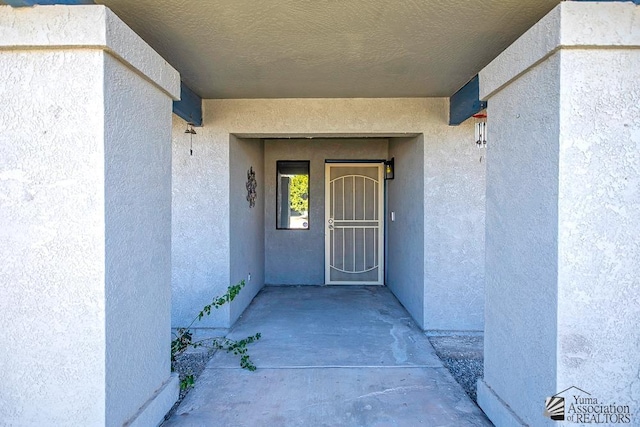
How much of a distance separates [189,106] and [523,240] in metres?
3.39

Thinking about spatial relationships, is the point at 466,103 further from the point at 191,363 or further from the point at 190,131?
the point at 191,363

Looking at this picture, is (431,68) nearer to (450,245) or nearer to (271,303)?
(450,245)

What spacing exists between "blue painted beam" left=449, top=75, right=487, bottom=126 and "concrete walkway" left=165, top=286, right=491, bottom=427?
7.90 ft

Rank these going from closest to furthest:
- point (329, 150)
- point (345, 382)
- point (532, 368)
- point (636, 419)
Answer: point (636, 419)
point (532, 368)
point (345, 382)
point (329, 150)

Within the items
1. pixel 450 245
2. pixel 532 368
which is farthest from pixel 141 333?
pixel 450 245

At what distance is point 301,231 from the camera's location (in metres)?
Answer: 7.44

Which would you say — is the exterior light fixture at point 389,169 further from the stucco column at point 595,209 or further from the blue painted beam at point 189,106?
the stucco column at point 595,209

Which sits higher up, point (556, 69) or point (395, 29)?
point (395, 29)

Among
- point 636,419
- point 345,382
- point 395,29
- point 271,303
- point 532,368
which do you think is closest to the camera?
point 636,419

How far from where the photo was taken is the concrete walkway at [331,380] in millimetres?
2914

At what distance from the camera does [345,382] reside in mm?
3455

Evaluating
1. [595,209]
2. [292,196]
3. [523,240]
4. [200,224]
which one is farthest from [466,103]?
[292,196]

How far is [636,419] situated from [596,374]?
0.29 meters

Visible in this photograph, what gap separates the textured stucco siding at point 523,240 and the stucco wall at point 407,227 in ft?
6.63
